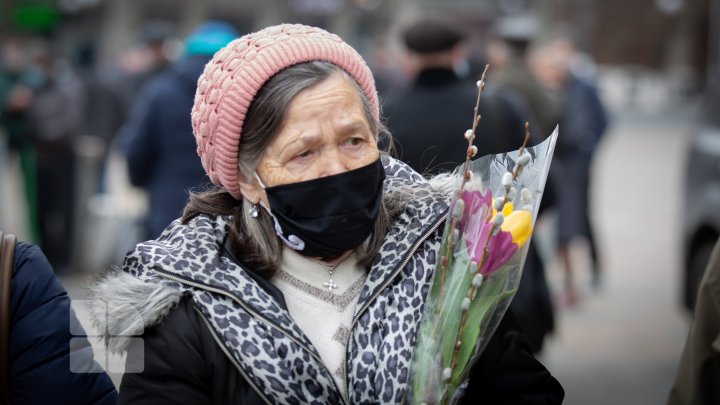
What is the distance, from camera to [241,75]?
2.29 metres

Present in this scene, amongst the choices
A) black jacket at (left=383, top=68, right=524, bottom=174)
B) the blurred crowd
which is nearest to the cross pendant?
the blurred crowd

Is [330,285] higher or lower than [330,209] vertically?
lower

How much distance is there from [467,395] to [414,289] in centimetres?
25

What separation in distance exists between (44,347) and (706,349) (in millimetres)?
1644

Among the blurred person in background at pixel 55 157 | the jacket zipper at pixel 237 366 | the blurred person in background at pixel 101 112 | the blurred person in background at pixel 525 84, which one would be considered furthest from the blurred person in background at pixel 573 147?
the jacket zipper at pixel 237 366

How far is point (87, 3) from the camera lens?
35.9m

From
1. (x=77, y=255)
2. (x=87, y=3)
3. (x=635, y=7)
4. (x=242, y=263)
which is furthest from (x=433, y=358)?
(x=87, y=3)

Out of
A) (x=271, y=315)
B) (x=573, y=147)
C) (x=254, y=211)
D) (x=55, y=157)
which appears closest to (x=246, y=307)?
(x=271, y=315)

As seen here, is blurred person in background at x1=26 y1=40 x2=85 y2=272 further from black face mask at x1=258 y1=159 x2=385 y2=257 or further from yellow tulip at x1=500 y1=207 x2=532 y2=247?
yellow tulip at x1=500 y1=207 x2=532 y2=247

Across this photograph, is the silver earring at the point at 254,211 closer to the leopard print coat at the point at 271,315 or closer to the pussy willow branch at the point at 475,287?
the leopard print coat at the point at 271,315

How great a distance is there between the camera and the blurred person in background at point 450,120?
494cm

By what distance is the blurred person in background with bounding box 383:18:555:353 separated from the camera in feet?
16.2

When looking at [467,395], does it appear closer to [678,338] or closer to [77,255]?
[678,338]

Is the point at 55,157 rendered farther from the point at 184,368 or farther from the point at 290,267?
the point at 184,368
